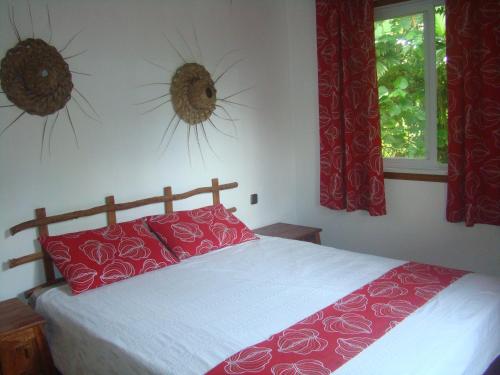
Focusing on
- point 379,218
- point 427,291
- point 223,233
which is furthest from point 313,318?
point 379,218

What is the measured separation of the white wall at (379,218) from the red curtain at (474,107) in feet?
0.60

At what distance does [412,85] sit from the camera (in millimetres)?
3133

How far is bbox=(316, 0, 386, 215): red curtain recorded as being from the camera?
315 centimetres

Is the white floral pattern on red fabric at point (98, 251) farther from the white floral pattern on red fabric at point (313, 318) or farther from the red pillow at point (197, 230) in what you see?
the white floral pattern on red fabric at point (313, 318)

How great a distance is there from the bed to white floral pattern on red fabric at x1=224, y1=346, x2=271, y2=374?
1.7 inches

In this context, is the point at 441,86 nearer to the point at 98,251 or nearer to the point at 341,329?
the point at 341,329

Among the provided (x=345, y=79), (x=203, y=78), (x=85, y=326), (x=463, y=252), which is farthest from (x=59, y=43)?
(x=463, y=252)

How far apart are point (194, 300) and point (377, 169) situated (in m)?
1.69

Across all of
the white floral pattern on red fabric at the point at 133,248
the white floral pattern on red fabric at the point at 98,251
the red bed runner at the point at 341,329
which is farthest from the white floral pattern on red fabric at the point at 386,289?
the white floral pattern on red fabric at the point at 98,251

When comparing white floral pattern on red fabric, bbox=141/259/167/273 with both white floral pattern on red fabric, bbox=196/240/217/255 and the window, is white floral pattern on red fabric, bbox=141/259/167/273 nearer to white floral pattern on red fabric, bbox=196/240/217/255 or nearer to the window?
white floral pattern on red fabric, bbox=196/240/217/255

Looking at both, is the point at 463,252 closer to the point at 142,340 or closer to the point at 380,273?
the point at 380,273

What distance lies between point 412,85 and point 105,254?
2.28 meters

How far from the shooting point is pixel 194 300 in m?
2.13

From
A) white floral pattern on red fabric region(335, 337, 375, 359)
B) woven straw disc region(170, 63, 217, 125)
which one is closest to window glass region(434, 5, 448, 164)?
woven straw disc region(170, 63, 217, 125)
